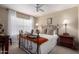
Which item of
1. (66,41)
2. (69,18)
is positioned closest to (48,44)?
(66,41)

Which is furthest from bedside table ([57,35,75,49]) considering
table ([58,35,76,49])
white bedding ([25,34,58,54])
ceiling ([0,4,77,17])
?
ceiling ([0,4,77,17])

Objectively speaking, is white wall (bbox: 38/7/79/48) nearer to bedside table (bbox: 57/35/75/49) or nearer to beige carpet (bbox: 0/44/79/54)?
bedside table (bbox: 57/35/75/49)

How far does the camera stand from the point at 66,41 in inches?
57.3

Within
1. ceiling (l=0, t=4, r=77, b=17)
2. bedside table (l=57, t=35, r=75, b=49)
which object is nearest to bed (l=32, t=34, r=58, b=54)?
bedside table (l=57, t=35, r=75, b=49)

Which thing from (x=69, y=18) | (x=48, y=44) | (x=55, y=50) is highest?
(x=69, y=18)

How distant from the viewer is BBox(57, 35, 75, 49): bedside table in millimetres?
1360

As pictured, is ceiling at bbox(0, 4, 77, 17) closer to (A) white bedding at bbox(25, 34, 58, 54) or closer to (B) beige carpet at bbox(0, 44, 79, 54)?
(A) white bedding at bbox(25, 34, 58, 54)

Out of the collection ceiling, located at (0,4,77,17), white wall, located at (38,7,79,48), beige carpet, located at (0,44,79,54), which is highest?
ceiling, located at (0,4,77,17)

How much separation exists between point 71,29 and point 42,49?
0.66 metres

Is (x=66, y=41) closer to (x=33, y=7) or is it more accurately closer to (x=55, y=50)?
(x=55, y=50)

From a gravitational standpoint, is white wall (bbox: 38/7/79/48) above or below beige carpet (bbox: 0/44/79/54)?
above
